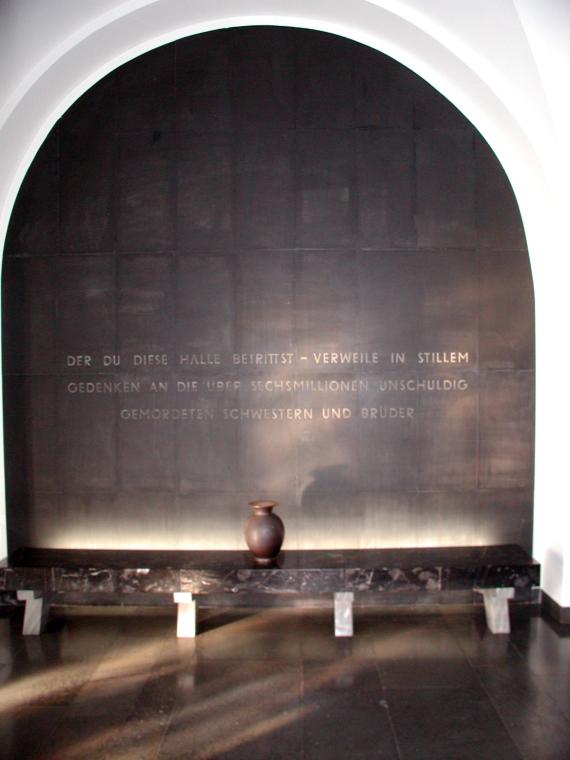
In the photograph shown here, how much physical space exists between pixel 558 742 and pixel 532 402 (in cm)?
231

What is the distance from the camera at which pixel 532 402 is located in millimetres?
4695

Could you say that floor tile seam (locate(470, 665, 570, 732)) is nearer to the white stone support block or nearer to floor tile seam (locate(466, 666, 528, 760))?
floor tile seam (locate(466, 666, 528, 760))

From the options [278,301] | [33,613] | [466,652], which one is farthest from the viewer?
[278,301]

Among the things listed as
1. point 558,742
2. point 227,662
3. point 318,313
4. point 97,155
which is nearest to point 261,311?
point 318,313

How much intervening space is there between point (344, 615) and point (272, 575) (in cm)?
50

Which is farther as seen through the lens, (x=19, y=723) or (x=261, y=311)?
(x=261, y=311)

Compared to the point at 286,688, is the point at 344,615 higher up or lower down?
higher up

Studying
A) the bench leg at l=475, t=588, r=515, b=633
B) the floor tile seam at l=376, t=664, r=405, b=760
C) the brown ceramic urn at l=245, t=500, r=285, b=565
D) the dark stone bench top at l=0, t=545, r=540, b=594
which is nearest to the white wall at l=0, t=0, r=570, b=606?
the bench leg at l=475, t=588, r=515, b=633

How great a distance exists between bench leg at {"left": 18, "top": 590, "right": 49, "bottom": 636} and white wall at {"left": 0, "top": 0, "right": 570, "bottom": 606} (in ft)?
2.17

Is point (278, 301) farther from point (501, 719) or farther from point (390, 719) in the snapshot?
point (501, 719)

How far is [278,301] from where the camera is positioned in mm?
4645

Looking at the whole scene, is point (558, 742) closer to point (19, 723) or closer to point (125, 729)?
point (125, 729)

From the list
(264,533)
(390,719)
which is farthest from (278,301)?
(390,719)

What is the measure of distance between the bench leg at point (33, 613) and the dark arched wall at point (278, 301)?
0.73 metres
